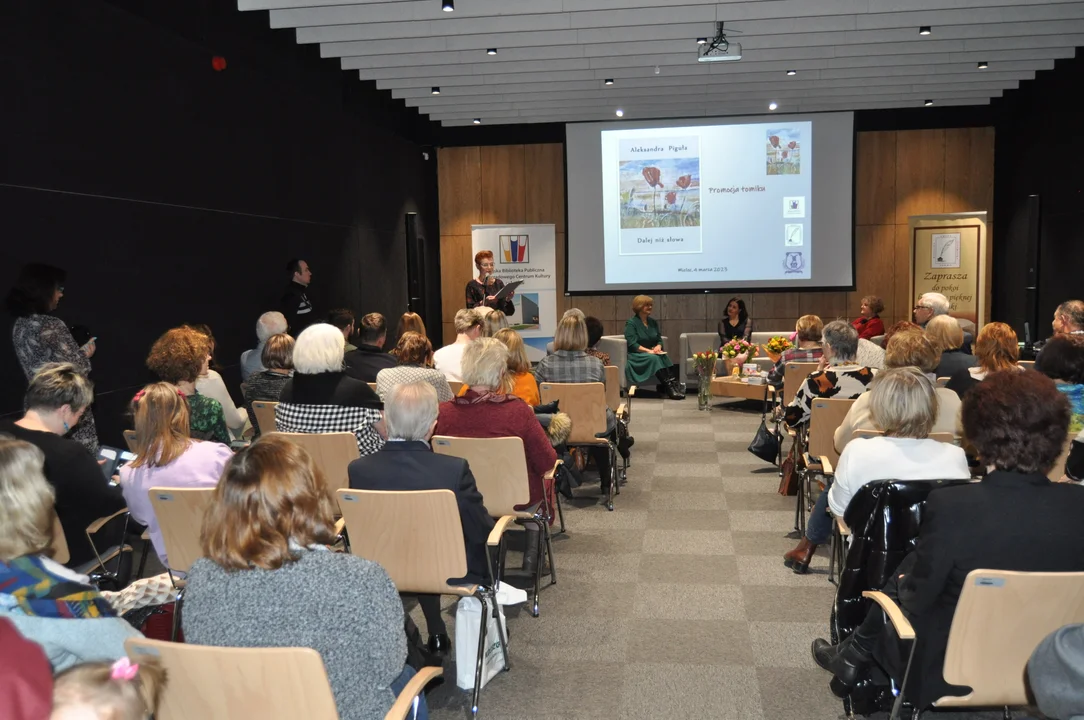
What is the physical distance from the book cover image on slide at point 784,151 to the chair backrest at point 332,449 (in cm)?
880

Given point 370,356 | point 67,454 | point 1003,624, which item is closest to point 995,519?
point 1003,624

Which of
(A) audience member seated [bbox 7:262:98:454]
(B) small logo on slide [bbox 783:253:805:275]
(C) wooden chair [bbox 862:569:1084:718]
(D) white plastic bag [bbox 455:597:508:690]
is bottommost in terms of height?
(D) white plastic bag [bbox 455:597:508:690]

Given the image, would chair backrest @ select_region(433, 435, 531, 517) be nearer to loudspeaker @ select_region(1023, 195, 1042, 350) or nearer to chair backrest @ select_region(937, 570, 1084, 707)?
chair backrest @ select_region(937, 570, 1084, 707)

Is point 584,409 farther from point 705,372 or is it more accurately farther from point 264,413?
point 705,372

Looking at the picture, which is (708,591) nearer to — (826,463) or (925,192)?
(826,463)

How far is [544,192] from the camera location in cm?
1295

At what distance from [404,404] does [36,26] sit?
3.41 metres

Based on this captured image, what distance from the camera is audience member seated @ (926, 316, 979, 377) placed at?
5.65 metres

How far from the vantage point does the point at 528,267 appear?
41.6 ft

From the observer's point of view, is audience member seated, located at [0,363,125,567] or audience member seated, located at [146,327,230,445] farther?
audience member seated, located at [146,327,230,445]

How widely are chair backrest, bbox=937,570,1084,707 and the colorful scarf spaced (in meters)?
2.06

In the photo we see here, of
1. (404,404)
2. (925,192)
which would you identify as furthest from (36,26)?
(925,192)

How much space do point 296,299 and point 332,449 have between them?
4.08 meters

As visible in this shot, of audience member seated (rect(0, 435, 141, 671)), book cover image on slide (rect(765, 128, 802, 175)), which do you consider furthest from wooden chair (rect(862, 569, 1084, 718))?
book cover image on slide (rect(765, 128, 802, 175))
